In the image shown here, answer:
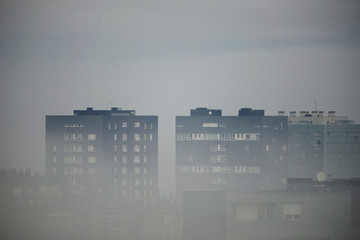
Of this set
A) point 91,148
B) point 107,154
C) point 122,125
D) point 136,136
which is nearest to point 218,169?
point 136,136

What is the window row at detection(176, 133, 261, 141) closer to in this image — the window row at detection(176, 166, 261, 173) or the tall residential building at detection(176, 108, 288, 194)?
the tall residential building at detection(176, 108, 288, 194)

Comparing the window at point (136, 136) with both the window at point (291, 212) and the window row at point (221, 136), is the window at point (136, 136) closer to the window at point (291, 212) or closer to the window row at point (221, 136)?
the window row at point (221, 136)

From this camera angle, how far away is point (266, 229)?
1998 cm

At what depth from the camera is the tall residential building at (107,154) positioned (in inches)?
1873

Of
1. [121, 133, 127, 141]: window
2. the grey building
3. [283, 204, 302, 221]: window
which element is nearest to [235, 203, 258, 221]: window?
the grey building

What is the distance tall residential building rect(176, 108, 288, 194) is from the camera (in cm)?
4728

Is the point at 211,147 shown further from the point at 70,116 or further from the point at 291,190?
the point at 291,190

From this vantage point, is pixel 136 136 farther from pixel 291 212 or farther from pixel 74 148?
pixel 291 212

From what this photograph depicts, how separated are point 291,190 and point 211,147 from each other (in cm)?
2654

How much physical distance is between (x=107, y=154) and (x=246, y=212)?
28959mm

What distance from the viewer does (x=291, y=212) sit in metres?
20.2

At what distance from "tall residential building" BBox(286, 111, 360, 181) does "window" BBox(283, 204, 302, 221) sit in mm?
33749

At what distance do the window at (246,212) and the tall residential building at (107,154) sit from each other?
2800 centimetres

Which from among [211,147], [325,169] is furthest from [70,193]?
[325,169]
